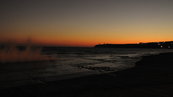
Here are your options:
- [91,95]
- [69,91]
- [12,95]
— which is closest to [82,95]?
[91,95]

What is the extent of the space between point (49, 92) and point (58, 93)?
537 mm

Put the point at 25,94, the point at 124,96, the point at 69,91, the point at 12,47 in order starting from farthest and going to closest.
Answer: the point at 12,47 → the point at 69,91 → the point at 25,94 → the point at 124,96

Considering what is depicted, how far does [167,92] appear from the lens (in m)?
7.78

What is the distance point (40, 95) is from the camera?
7789mm

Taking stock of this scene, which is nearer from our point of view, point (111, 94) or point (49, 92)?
point (111, 94)

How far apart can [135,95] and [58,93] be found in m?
3.92

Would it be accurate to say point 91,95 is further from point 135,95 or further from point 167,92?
point 167,92

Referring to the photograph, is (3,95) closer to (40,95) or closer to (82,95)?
(40,95)

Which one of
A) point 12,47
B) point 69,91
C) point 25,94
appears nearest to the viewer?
point 25,94

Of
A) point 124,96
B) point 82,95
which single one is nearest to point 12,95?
point 82,95

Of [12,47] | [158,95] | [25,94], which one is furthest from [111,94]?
[12,47]

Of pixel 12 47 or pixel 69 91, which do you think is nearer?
pixel 69 91

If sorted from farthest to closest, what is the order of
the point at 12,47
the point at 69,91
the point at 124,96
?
the point at 12,47 → the point at 69,91 → the point at 124,96

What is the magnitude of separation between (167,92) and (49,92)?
611 centimetres
